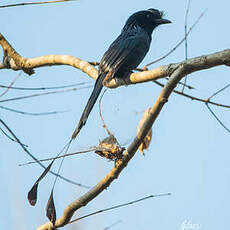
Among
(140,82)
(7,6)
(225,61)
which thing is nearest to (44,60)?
(7,6)

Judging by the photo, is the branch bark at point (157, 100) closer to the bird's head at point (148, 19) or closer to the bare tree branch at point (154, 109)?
the bare tree branch at point (154, 109)

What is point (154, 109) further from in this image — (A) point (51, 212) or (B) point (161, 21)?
(B) point (161, 21)

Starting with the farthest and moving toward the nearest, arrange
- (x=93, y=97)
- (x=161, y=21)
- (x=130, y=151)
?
(x=161, y=21) → (x=93, y=97) → (x=130, y=151)

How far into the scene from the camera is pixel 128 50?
5008 mm

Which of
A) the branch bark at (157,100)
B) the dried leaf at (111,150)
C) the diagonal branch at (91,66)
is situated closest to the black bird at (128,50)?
the diagonal branch at (91,66)

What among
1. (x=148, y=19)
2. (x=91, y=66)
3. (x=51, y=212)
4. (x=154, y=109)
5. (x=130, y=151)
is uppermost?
(x=148, y=19)

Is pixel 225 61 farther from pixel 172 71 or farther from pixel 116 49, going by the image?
pixel 116 49

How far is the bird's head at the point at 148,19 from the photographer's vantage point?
591 centimetres

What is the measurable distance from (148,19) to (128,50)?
117 cm

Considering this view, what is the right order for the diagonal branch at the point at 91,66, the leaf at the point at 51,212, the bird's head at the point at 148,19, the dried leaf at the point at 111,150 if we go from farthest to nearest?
the bird's head at the point at 148,19 < the leaf at the point at 51,212 < the dried leaf at the point at 111,150 < the diagonal branch at the point at 91,66

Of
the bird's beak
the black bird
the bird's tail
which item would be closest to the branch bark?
the bird's tail

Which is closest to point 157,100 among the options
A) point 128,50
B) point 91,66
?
point 91,66

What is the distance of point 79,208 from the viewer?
302 centimetres

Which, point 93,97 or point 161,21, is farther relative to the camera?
point 161,21
